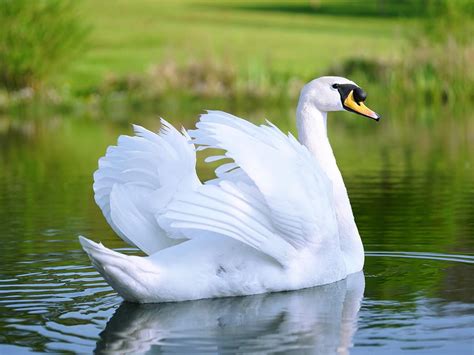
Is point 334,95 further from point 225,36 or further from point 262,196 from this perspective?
point 225,36

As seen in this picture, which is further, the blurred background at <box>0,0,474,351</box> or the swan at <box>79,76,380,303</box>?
the blurred background at <box>0,0,474,351</box>

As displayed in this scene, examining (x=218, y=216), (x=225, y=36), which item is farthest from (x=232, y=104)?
(x=218, y=216)

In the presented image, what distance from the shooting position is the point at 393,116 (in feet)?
89.1

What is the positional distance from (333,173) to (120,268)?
239 cm

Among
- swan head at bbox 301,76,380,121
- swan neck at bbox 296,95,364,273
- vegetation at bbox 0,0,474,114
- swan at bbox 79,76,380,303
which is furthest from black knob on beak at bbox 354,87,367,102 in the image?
vegetation at bbox 0,0,474,114

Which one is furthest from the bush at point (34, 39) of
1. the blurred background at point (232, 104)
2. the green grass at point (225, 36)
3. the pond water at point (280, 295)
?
the pond water at point (280, 295)

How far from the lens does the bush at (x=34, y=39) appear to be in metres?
31.5

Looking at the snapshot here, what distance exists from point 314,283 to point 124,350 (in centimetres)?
193

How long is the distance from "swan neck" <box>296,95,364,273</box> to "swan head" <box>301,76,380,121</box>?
0.06 m

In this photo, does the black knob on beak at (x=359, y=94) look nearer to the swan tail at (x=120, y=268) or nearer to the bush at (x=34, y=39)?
the swan tail at (x=120, y=268)

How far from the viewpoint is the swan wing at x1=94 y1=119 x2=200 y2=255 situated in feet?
27.7

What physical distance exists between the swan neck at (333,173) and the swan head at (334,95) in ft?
0.19

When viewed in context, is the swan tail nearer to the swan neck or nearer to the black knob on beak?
the swan neck

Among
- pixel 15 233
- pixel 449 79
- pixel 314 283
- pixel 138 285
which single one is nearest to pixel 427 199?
pixel 15 233
